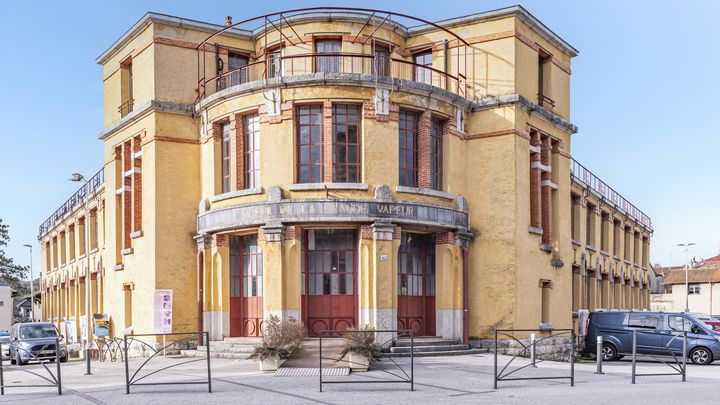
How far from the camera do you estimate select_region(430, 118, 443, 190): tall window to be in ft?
81.5

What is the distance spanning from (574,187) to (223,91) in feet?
56.5

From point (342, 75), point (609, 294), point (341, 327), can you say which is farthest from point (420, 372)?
point (609, 294)

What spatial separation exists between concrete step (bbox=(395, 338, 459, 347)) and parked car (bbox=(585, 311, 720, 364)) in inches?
241

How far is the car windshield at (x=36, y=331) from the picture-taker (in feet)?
98.6

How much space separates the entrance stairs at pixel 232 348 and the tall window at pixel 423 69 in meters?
10.7

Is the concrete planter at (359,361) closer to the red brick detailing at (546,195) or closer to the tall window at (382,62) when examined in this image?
the tall window at (382,62)

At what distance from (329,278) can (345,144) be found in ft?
13.6

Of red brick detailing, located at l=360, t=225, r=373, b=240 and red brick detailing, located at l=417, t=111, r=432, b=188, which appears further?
red brick detailing, located at l=417, t=111, r=432, b=188

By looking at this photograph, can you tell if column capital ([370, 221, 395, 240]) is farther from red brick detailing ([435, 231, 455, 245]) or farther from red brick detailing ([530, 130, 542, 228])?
red brick detailing ([530, 130, 542, 228])

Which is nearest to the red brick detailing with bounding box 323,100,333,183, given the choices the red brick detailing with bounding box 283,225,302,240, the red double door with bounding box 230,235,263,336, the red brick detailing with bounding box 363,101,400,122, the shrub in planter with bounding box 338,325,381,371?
the red brick detailing with bounding box 363,101,400,122

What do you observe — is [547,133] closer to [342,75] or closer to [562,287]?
[562,287]

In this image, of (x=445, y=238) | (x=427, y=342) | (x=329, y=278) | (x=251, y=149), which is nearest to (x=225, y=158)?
(x=251, y=149)

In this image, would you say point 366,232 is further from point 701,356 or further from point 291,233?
point 701,356

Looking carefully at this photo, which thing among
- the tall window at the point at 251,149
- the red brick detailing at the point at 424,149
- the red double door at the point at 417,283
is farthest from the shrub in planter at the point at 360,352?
the tall window at the point at 251,149
